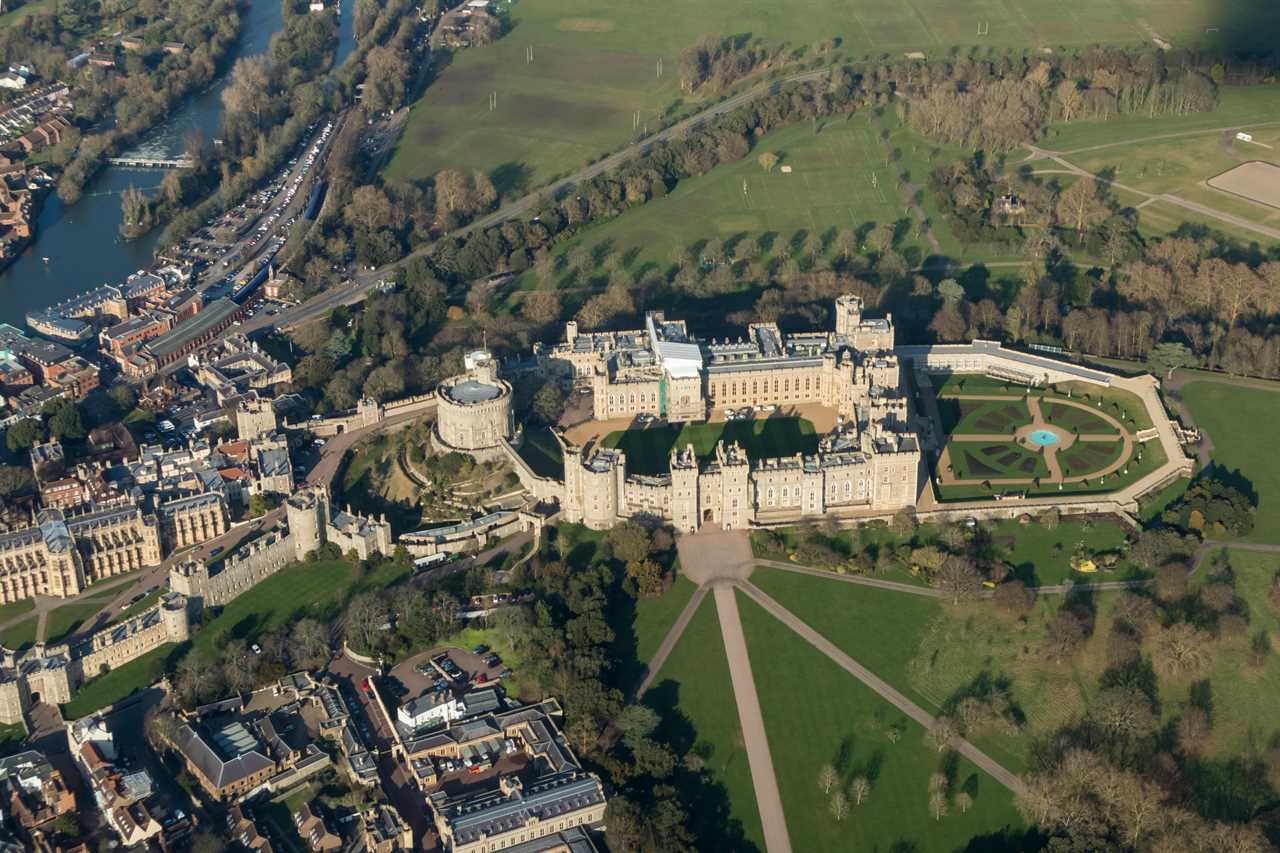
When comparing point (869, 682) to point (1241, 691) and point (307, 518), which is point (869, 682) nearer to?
point (1241, 691)

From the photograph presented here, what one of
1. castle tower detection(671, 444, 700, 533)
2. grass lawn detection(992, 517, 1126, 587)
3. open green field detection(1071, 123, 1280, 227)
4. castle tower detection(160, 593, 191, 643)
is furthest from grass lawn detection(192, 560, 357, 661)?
open green field detection(1071, 123, 1280, 227)

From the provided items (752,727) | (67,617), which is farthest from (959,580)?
(67,617)

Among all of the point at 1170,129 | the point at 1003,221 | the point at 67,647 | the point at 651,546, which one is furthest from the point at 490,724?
the point at 1170,129

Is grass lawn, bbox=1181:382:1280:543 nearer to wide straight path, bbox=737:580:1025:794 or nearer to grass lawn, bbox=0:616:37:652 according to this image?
wide straight path, bbox=737:580:1025:794

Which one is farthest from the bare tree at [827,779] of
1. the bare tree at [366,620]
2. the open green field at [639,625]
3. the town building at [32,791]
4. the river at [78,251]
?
the river at [78,251]

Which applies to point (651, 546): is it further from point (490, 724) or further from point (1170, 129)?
point (1170, 129)
